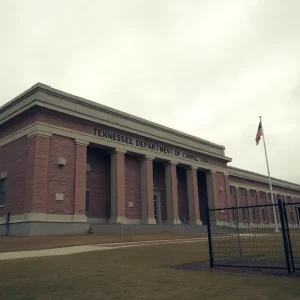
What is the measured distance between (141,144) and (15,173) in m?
13.6

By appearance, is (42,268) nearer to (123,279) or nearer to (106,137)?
(123,279)

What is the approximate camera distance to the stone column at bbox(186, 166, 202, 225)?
42.2 metres

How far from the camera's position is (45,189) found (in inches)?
1056

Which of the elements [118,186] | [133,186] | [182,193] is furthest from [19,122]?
[182,193]

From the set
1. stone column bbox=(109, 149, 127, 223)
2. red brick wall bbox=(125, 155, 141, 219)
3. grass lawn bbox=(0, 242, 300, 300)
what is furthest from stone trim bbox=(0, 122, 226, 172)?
grass lawn bbox=(0, 242, 300, 300)

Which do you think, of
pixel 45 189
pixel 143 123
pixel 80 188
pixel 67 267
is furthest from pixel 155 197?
pixel 67 267

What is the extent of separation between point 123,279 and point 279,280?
3.79m

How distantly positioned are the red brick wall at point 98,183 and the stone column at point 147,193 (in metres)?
4.00

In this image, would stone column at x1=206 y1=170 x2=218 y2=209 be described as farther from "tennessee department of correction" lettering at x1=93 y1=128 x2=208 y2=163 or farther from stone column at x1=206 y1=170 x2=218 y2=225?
"tennessee department of correction" lettering at x1=93 y1=128 x2=208 y2=163

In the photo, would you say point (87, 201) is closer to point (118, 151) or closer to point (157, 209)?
point (118, 151)

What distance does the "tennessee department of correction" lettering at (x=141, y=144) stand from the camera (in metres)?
32.8

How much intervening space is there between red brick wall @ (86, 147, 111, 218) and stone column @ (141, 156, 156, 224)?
4.00 meters

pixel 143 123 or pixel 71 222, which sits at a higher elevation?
pixel 143 123

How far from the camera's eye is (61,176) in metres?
28.3
